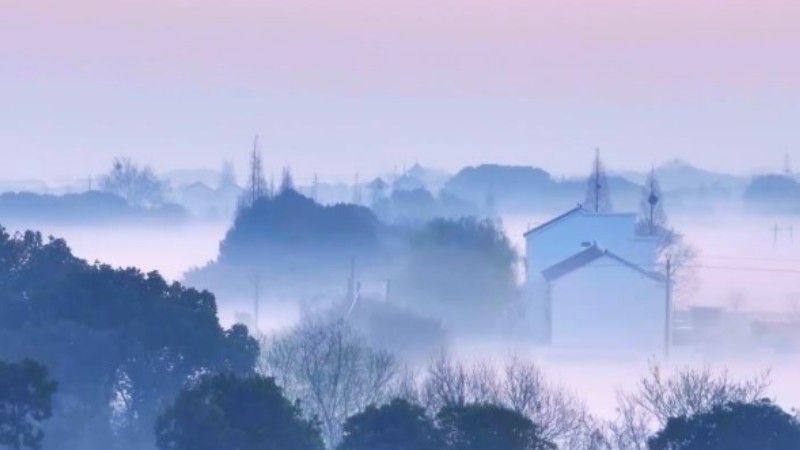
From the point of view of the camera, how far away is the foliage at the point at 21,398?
62.0ft

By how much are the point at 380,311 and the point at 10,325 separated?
19244 mm

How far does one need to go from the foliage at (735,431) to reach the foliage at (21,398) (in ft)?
16.8

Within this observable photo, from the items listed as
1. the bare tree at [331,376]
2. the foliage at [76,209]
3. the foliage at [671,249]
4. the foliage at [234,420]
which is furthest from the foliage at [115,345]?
the foliage at [76,209]

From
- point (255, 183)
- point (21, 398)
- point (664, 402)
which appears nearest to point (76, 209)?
point (255, 183)

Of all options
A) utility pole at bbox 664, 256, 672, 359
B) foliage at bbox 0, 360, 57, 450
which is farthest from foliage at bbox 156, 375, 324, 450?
utility pole at bbox 664, 256, 672, 359

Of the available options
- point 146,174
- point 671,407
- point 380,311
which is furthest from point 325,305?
point 146,174

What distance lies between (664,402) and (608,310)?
56.7ft

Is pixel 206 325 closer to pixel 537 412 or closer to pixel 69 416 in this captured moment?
pixel 69 416

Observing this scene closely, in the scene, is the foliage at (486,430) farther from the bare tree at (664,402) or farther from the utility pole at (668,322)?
the utility pole at (668,322)

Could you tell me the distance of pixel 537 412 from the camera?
82.9ft

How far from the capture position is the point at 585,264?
4322 centimetres

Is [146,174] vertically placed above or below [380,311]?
above

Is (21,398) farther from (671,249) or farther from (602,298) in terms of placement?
(671,249)

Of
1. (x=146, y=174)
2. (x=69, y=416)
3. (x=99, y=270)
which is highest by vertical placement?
(x=146, y=174)
